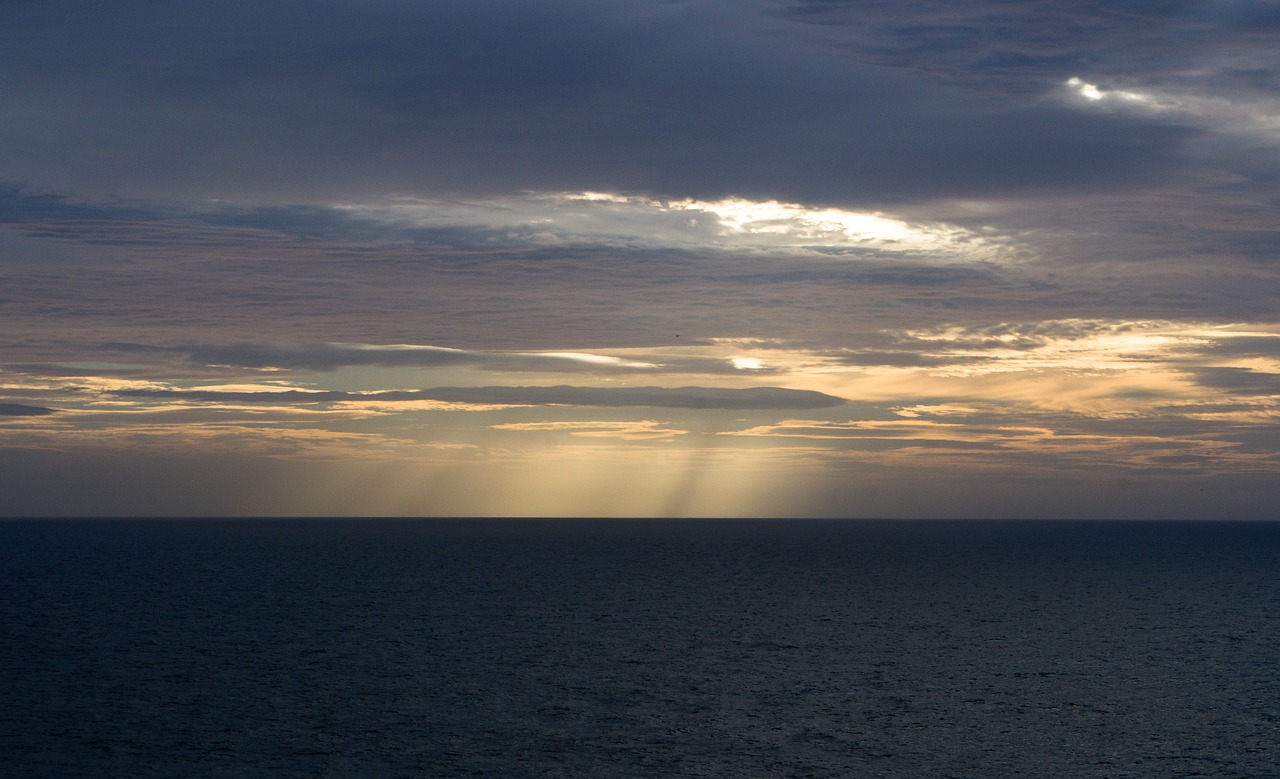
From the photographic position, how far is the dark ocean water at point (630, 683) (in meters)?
→ 43.0

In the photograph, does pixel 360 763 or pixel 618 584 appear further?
pixel 618 584

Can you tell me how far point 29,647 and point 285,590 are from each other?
163 ft

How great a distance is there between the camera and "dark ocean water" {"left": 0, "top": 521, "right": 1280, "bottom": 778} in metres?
43.0

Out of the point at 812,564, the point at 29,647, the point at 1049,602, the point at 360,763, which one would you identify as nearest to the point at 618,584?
the point at 1049,602

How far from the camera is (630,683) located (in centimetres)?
5916

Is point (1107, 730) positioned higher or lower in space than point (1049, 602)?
higher

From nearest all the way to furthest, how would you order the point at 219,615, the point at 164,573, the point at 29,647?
the point at 29,647 < the point at 219,615 < the point at 164,573

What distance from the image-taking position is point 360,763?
136ft

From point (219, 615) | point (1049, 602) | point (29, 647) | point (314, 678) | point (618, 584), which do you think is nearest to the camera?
point (314, 678)

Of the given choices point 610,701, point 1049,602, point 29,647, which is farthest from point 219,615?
point 1049,602

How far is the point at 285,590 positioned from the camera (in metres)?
119

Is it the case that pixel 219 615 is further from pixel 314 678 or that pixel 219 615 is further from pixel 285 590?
pixel 314 678

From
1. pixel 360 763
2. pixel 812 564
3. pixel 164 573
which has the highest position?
pixel 360 763

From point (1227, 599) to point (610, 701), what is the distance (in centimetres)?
9112
